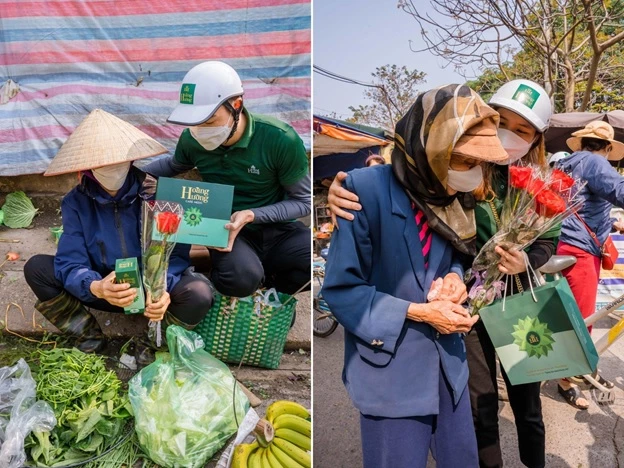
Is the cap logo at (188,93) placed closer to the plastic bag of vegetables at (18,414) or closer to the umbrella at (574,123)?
the plastic bag of vegetables at (18,414)

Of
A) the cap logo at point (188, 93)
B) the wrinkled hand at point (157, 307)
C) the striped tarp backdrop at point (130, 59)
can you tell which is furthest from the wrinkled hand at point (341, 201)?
the striped tarp backdrop at point (130, 59)

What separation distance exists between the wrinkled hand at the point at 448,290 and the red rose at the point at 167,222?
122 cm

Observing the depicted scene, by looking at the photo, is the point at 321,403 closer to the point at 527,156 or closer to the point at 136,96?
the point at 527,156

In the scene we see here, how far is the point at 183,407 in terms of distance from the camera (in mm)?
2162

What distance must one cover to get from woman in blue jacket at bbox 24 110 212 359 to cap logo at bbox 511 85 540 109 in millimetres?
1687

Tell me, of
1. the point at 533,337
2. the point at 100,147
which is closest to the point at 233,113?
the point at 100,147

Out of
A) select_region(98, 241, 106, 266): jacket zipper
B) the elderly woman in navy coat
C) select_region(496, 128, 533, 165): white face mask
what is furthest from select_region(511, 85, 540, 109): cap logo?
select_region(98, 241, 106, 266): jacket zipper

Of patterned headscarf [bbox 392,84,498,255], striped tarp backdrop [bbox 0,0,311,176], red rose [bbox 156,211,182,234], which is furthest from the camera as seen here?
striped tarp backdrop [bbox 0,0,311,176]

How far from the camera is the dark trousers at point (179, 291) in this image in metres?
2.55

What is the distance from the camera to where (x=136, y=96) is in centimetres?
420

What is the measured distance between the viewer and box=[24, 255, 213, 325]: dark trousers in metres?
2.55

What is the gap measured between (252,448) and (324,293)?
2.94ft

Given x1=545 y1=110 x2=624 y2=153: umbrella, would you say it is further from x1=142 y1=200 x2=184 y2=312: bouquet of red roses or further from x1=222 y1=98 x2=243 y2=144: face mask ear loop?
x1=142 y1=200 x2=184 y2=312: bouquet of red roses

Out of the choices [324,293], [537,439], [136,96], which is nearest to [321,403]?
[537,439]
